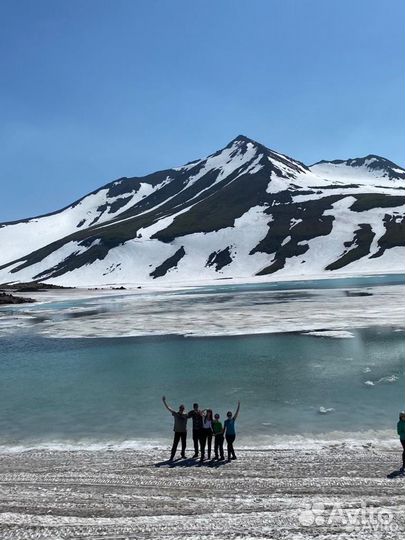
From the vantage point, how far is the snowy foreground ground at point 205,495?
449 inches

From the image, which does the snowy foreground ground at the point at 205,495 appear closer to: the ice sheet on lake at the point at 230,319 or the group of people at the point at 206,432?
the group of people at the point at 206,432

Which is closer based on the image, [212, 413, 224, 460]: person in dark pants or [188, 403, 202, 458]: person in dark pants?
[212, 413, 224, 460]: person in dark pants

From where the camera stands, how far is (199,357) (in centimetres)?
3450

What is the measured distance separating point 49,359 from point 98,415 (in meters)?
14.9

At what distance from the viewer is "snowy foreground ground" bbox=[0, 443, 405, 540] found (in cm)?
1141

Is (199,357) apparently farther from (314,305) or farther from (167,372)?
(314,305)

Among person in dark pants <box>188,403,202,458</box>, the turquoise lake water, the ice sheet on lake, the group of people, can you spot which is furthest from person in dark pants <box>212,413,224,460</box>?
the ice sheet on lake

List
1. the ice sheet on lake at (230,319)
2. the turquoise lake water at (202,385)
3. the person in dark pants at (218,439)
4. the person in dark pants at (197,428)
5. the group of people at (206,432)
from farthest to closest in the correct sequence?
the ice sheet on lake at (230,319) → the turquoise lake water at (202,385) → the person in dark pants at (197,428) → the group of people at (206,432) → the person in dark pants at (218,439)

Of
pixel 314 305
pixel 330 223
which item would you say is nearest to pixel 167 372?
pixel 314 305

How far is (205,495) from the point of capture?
1359 cm

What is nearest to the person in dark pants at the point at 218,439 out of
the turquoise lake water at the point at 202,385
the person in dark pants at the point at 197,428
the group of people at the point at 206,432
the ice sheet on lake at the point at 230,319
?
the group of people at the point at 206,432

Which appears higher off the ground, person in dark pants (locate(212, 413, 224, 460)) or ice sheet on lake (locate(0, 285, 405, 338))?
ice sheet on lake (locate(0, 285, 405, 338))

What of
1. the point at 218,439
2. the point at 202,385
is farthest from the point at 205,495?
the point at 202,385

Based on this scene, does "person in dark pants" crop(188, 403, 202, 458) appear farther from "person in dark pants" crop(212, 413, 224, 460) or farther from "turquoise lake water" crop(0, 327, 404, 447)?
"turquoise lake water" crop(0, 327, 404, 447)
